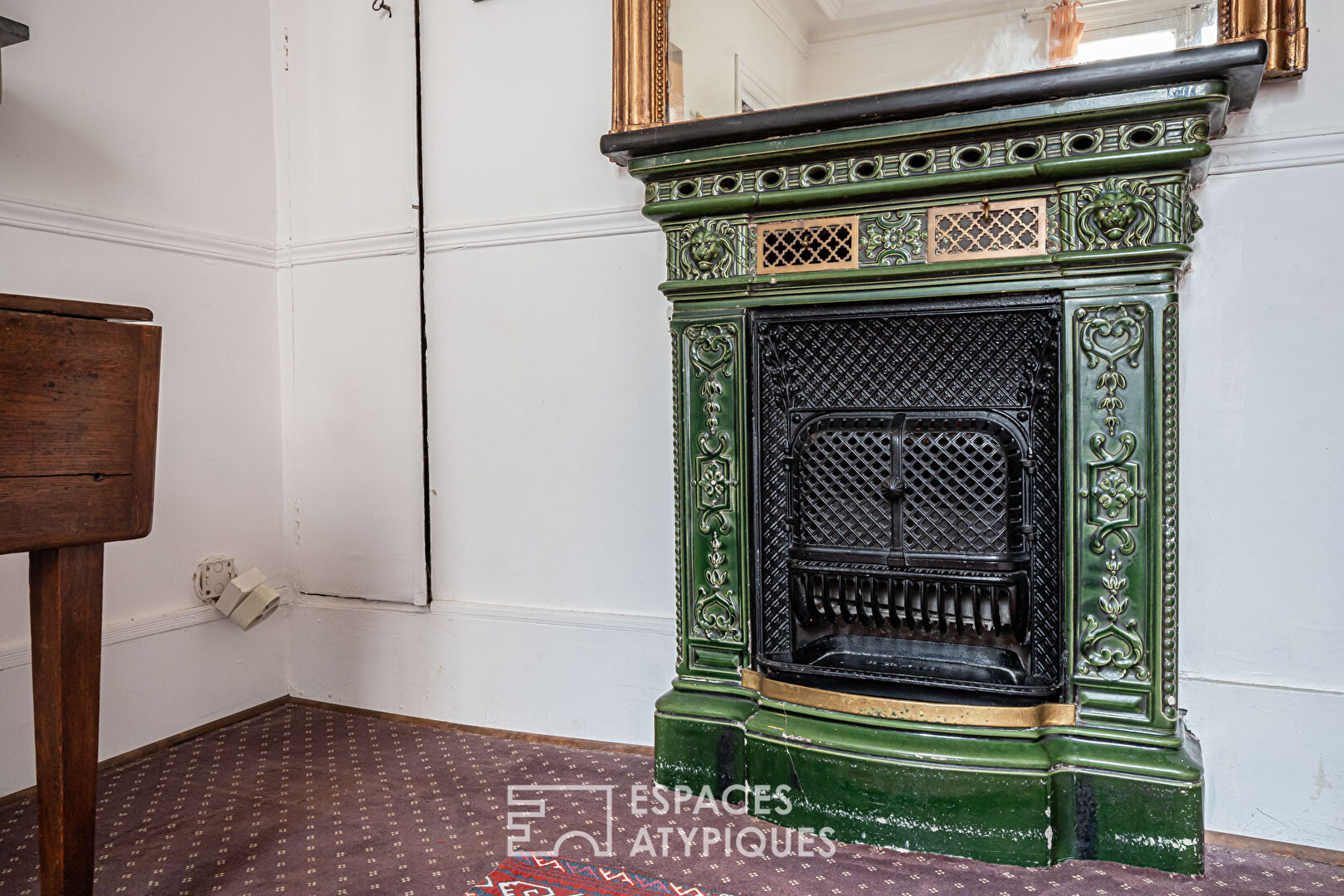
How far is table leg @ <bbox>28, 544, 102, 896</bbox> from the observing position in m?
1.23

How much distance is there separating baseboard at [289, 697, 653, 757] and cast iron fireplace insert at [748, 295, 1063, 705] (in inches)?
21.9

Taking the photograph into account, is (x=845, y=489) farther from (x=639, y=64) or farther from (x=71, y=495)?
(x=71, y=495)

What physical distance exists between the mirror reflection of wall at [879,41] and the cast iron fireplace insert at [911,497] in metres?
0.45

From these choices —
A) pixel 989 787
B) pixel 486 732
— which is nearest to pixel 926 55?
pixel 989 787

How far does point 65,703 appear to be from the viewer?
1234 mm

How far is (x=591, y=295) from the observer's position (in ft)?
7.24

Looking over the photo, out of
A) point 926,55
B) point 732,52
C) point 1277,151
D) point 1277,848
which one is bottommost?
point 1277,848

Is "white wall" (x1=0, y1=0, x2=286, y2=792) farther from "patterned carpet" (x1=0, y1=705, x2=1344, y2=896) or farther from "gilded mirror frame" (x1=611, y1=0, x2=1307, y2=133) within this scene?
"gilded mirror frame" (x1=611, y1=0, x2=1307, y2=133)

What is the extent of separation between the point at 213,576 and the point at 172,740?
0.43 m

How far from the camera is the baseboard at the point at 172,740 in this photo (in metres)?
1.95

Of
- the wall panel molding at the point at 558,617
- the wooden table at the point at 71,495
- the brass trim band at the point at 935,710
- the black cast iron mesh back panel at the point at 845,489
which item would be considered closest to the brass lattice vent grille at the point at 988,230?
the black cast iron mesh back panel at the point at 845,489

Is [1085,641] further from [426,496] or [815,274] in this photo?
[426,496]

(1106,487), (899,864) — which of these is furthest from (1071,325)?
(899,864)

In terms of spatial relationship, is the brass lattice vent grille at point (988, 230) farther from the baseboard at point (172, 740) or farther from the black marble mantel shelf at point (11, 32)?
the baseboard at point (172, 740)
